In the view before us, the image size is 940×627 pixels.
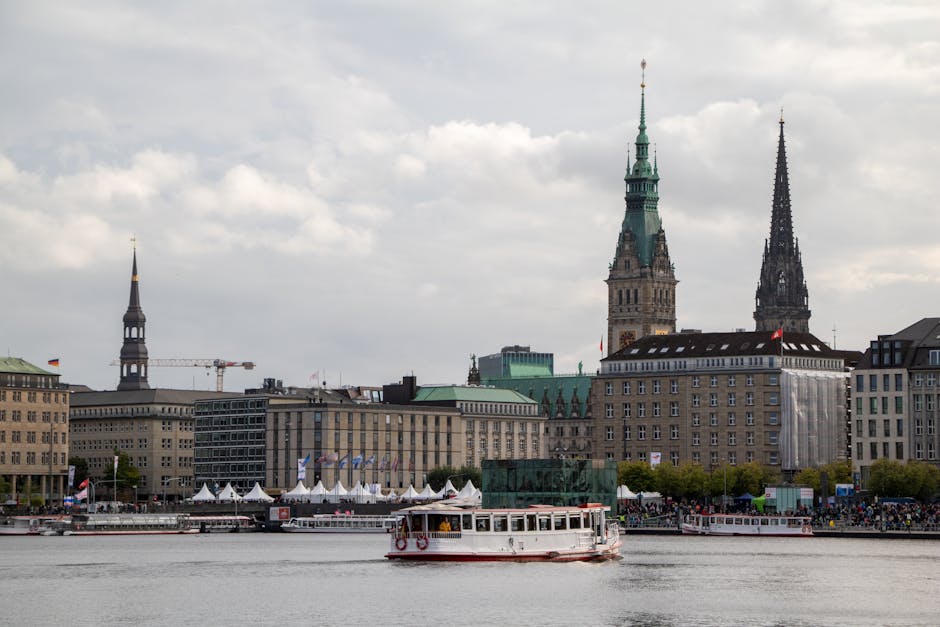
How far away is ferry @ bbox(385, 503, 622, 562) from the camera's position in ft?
410

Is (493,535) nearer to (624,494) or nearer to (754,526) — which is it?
(754,526)

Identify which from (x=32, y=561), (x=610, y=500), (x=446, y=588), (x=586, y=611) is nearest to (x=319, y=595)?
(x=446, y=588)

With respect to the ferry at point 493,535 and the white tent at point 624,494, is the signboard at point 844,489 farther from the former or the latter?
the ferry at point 493,535

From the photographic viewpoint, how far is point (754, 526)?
178 meters

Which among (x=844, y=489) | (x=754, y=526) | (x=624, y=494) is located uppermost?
(x=844, y=489)

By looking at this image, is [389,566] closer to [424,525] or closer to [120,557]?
[424,525]

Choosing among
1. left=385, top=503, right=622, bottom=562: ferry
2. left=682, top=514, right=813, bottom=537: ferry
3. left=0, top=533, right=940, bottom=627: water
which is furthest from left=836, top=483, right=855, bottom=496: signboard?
left=385, top=503, right=622, bottom=562: ferry

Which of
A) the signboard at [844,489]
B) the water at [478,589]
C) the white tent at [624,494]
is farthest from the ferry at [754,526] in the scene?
the water at [478,589]

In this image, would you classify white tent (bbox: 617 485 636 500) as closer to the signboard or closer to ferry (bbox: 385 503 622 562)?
the signboard

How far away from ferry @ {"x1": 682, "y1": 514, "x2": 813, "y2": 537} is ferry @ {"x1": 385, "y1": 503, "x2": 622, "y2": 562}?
162 feet

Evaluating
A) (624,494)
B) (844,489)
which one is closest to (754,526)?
(844,489)

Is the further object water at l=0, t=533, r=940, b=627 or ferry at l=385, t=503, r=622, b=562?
ferry at l=385, t=503, r=622, b=562

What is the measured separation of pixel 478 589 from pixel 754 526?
7640 centimetres

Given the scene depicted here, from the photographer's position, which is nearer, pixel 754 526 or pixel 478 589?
pixel 478 589
